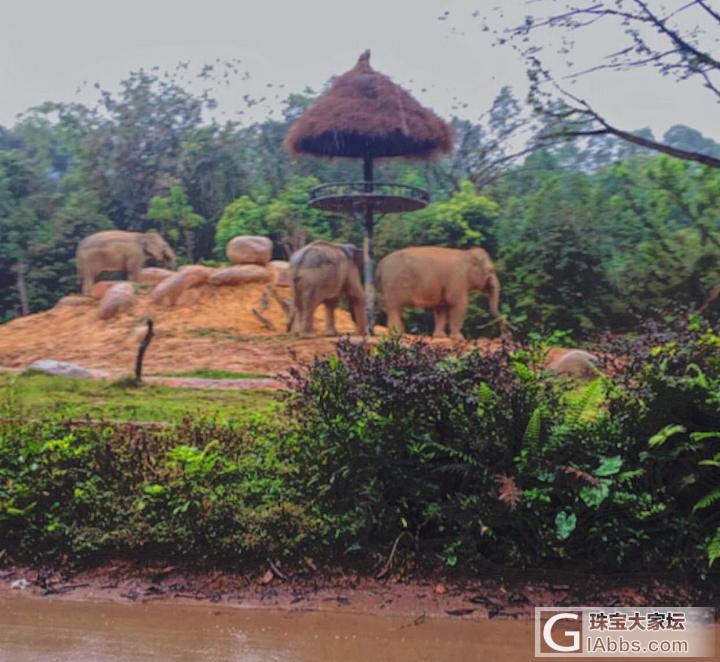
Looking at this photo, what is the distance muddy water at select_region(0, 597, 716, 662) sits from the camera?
355 centimetres

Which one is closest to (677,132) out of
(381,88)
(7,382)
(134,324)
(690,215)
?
(690,215)

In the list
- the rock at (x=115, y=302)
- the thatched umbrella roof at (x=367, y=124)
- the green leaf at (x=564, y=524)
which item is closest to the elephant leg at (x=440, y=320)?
the thatched umbrella roof at (x=367, y=124)

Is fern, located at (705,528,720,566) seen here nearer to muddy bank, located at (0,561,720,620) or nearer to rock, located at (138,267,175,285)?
muddy bank, located at (0,561,720,620)

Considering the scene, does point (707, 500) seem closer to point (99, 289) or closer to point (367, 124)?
point (367, 124)

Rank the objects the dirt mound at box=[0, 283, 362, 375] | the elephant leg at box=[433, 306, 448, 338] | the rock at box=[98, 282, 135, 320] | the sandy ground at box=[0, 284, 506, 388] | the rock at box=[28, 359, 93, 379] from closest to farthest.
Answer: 1. the rock at box=[28, 359, 93, 379]
2. the sandy ground at box=[0, 284, 506, 388]
3. the dirt mound at box=[0, 283, 362, 375]
4. the elephant leg at box=[433, 306, 448, 338]
5. the rock at box=[98, 282, 135, 320]

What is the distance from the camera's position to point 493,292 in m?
11.7

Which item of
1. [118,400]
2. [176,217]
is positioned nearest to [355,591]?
[118,400]

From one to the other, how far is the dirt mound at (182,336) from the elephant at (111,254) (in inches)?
32.2

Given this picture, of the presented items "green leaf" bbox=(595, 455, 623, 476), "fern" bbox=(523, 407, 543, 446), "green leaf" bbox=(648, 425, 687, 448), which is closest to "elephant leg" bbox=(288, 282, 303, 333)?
"fern" bbox=(523, 407, 543, 446)

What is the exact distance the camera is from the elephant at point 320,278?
10.6 m

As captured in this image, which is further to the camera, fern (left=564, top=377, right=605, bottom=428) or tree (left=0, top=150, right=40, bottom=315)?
tree (left=0, top=150, right=40, bottom=315)

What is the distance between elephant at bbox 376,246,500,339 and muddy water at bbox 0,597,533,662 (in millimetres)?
7276

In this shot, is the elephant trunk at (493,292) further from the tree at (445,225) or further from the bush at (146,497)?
the bush at (146,497)

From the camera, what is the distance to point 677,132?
77.2 feet
